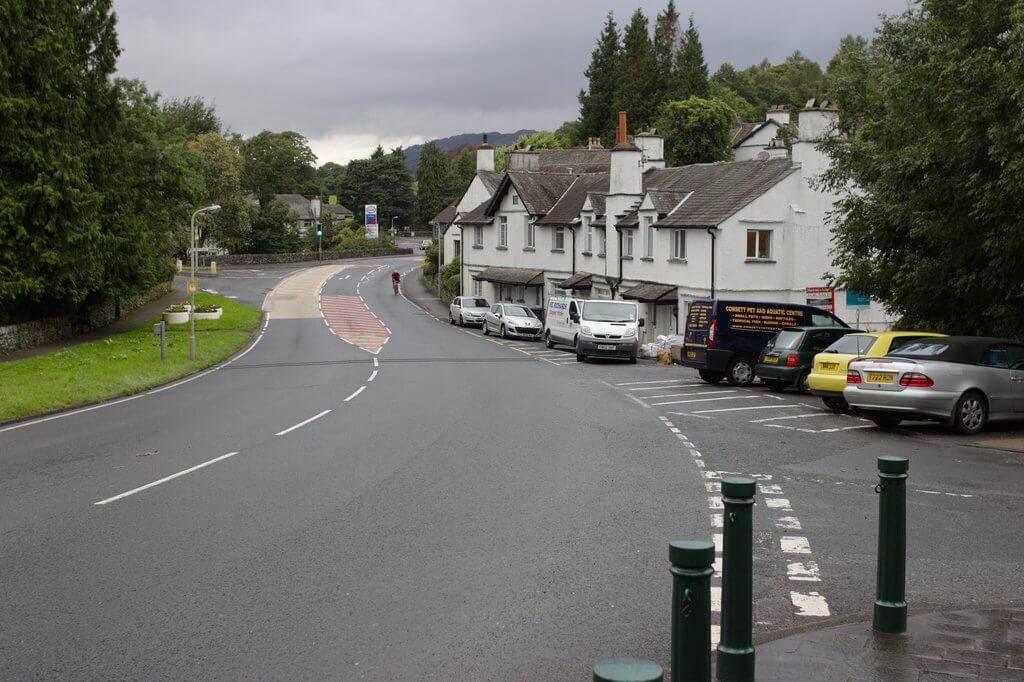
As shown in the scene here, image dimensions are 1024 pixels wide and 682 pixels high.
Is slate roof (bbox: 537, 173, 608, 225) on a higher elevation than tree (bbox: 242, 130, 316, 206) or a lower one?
lower

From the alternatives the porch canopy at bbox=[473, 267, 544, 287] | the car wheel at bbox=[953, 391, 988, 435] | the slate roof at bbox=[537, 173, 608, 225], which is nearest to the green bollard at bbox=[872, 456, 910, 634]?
the car wheel at bbox=[953, 391, 988, 435]

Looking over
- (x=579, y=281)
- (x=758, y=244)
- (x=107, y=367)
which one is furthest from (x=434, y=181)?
(x=107, y=367)

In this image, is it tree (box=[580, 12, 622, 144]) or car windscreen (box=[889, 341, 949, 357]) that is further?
tree (box=[580, 12, 622, 144])

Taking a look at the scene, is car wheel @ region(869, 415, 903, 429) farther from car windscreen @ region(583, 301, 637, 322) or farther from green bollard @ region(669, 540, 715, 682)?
car windscreen @ region(583, 301, 637, 322)

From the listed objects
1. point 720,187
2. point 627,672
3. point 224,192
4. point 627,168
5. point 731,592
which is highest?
point 224,192

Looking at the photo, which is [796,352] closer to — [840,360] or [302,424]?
[840,360]

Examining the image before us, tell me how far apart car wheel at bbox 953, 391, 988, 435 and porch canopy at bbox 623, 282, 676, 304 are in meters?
26.9

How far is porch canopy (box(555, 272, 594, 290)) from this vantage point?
5459 centimetres

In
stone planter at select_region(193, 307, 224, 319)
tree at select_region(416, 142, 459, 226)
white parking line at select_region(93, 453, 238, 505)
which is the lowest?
white parking line at select_region(93, 453, 238, 505)

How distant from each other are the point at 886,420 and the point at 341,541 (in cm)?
1252

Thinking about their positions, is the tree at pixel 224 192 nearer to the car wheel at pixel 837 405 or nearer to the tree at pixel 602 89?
the tree at pixel 602 89

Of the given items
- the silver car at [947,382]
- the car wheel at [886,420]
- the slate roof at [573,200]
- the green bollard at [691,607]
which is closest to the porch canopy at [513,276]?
the slate roof at [573,200]

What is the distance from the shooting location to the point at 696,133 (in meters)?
85.8

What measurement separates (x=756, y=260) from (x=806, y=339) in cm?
1691
